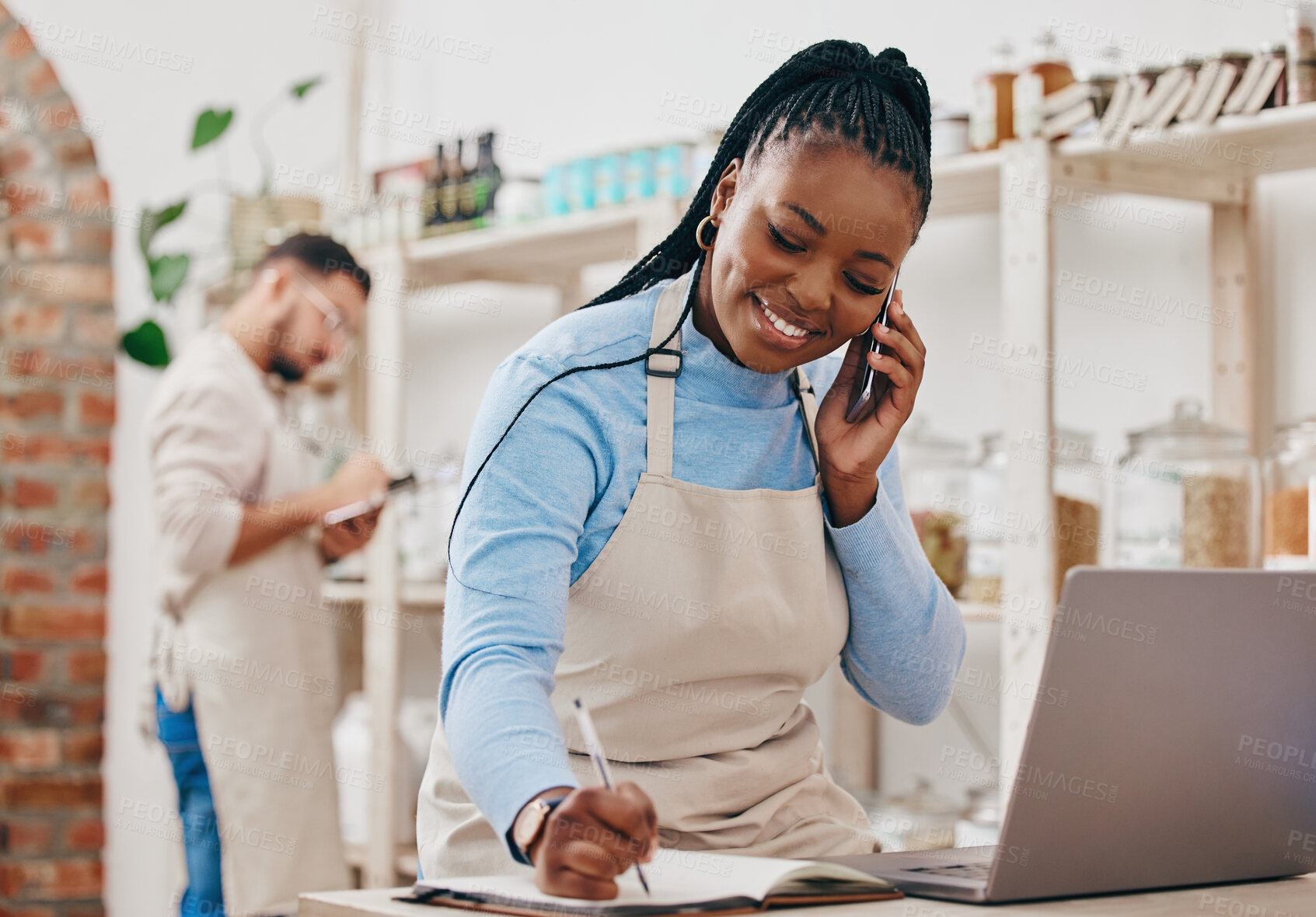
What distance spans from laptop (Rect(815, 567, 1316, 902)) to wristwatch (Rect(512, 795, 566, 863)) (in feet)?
0.74

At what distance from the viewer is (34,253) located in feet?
10.2

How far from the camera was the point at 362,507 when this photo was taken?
2.49 m

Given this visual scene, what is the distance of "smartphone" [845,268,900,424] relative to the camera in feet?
3.84

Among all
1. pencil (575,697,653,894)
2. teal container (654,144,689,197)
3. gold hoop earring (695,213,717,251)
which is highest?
teal container (654,144,689,197)

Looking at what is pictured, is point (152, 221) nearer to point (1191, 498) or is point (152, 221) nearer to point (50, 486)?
point (50, 486)

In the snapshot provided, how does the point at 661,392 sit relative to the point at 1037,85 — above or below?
below

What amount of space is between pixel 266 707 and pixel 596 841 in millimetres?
1719

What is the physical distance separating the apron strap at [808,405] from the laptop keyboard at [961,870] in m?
0.37

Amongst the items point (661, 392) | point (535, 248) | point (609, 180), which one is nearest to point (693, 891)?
point (661, 392)

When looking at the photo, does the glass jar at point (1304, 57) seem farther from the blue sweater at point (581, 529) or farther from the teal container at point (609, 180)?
the teal container at point (609, 180)

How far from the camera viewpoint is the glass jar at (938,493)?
83.0 inches

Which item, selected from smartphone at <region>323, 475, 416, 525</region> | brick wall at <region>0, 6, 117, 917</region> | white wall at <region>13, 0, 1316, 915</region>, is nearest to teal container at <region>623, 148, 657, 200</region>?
white wall at <region>13, 0, 1316, 915</region>

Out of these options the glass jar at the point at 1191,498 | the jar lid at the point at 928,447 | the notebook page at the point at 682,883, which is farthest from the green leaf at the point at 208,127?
the notebook page at the point at 682,883

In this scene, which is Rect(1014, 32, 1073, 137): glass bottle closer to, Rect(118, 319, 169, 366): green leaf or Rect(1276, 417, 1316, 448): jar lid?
Rect(1276, 417, 1316, 448): jar lid
